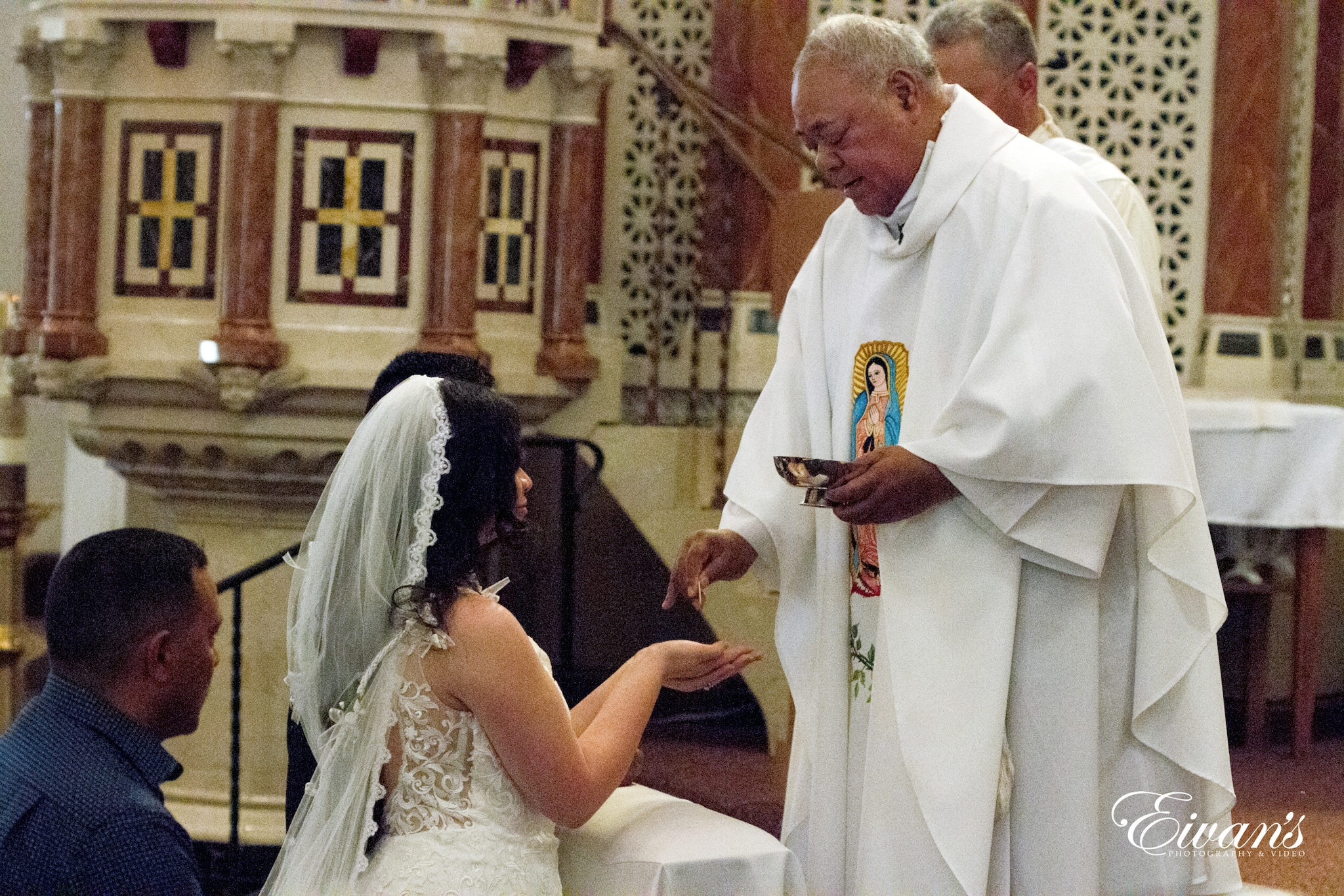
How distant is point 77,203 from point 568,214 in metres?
1.78

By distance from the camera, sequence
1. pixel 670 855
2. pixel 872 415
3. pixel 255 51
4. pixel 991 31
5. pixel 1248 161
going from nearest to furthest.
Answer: pixel 670 855
pixel 872 415
pixel 991 31
pixel 255 51
pixel 1248 161

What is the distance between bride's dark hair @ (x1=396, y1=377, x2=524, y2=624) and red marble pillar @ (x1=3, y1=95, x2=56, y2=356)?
359cm

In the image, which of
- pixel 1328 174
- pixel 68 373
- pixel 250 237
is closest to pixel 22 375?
pixel 68 373

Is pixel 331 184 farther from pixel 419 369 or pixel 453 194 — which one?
pixel 419 369

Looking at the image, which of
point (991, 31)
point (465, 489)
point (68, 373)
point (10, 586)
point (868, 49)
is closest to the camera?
point (465, 489)

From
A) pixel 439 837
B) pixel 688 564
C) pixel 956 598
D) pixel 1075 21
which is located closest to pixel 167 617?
pixel 439 837

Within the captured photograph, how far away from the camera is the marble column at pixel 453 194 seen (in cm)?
562

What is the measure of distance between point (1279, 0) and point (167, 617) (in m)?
6.02

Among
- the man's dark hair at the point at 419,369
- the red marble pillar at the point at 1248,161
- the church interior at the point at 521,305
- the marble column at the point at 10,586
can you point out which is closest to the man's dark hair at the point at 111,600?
the man's dark hair at the point at 419,369

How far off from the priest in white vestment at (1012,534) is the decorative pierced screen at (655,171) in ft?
13.8

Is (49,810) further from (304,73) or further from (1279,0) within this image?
(1279,0)

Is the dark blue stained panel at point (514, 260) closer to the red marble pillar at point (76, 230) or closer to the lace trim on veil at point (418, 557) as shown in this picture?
the red marble pillar at point (76, 230)

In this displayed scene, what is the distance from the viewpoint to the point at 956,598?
8.90 ft

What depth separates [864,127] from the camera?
9.09ft
